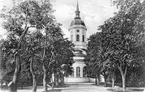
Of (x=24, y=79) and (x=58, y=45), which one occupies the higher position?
(x=58, y=45)

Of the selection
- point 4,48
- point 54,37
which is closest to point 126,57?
point 54,37

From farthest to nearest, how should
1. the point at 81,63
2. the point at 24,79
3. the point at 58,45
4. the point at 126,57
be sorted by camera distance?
the point at 81,63 → the point at 24,79 → the point at 58,45 → the point at 126,57

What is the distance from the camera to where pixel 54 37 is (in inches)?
1283

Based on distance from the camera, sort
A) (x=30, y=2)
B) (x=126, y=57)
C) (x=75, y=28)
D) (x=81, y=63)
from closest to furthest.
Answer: (x=30, y=2)
(x=126, y=57)
(x=81, y=63)
(x=75, y=28)

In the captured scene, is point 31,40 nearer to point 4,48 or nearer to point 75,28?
point 4,48

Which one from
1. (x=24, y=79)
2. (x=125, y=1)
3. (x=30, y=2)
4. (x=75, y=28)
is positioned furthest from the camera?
(x=75, y=28)

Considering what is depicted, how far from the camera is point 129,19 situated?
18.8 meters

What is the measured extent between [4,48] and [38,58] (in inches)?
574

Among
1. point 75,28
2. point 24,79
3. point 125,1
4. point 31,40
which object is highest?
point 75,28

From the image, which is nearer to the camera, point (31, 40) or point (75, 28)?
point (31, 40)

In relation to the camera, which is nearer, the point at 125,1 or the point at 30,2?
the point at 125,1

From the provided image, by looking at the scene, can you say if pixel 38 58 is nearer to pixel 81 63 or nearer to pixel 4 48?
pixel 4 48

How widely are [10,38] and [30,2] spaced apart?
11.4 feet

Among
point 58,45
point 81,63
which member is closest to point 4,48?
point 58,45
